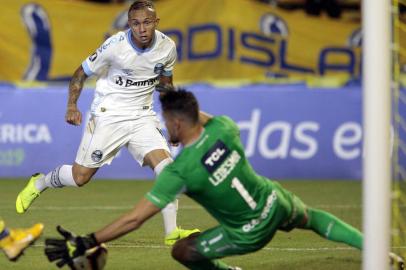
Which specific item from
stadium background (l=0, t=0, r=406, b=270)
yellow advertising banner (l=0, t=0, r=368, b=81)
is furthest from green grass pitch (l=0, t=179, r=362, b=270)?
yellow advertising banner (l=0, t=0, r=368, b=81)

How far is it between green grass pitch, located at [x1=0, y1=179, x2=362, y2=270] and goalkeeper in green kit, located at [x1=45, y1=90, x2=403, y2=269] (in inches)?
53.7

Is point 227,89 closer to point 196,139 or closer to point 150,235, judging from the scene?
point 150,235

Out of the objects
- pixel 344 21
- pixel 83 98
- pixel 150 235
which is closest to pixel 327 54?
pixel 344 21

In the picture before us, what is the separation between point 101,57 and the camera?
994cm

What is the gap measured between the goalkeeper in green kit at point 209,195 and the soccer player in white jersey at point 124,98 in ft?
8.28

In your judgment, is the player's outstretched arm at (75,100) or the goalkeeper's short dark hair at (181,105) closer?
the goalkeeper's short dark hair at (181,105)

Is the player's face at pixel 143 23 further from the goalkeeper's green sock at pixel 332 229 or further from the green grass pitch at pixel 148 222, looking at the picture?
the goalkeeper's green sock at pixel 332 229

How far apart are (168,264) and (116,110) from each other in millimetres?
1825

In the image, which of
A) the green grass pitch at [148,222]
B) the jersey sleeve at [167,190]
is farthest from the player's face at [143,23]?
the jersey sleeve at [167,190]

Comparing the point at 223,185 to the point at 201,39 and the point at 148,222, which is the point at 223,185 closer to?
the point at 148,222

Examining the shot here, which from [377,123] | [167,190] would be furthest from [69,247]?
[377,123]

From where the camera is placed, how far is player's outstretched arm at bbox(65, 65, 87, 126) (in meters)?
9.74

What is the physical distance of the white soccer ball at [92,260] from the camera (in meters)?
7.12

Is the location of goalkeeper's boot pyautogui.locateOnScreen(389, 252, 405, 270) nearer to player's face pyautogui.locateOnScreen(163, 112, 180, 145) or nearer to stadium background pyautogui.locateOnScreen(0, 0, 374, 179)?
player's face pyautogui.locateOnScreen(163, 112, 180, 145)
